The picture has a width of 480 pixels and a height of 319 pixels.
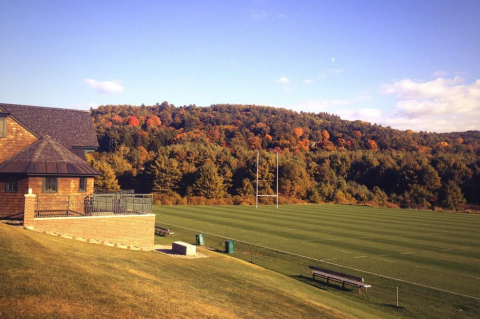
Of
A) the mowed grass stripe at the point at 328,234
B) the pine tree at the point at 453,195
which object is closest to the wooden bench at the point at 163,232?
the mowed grass stripe at the point at 328,234

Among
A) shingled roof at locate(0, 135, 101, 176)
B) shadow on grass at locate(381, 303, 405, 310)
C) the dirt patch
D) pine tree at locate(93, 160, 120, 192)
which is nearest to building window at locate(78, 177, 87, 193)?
shingled roof at locate(0, 135, 101, 176)

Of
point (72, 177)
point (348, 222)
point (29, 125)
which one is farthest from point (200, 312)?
point (348, 222)

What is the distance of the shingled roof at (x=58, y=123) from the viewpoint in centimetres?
3155

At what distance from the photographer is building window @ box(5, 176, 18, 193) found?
26062mm

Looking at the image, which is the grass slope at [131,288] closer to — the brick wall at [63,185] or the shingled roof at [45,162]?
the brick wall at [63,185]

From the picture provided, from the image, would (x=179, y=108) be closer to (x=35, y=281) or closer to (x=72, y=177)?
(x=72, y=177)

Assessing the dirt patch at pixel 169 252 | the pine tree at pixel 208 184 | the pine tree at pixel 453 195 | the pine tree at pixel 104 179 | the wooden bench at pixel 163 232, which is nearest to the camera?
the dirt patch at pixel 169 252

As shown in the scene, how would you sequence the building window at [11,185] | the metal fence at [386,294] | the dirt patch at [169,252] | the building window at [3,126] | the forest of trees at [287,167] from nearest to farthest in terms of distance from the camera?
the metal fence at [386,294] < the dirt patch at [169,252] < the building window at [11,185] < the building window at [3,126] < the forest of trees at [287,167]

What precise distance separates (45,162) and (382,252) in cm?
2292

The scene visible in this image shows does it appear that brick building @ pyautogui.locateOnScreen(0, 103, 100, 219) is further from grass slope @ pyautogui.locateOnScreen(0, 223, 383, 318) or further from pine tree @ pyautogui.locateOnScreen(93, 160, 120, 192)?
pine tree @ pyautogui.locateOnScreen(93, 160, 120, 192)

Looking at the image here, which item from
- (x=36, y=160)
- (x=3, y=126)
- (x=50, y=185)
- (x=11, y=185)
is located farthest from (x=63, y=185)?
(x=3, y=126)

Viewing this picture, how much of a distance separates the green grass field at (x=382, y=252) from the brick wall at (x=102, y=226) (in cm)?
602

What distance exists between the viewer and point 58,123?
32750mm

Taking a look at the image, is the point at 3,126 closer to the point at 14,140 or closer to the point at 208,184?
the point at 14,140
